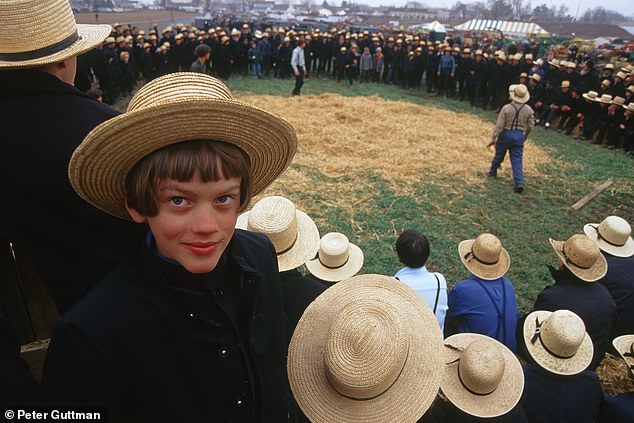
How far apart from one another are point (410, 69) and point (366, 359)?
18.3 metres

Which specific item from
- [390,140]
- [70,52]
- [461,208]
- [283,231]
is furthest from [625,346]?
[390,140]

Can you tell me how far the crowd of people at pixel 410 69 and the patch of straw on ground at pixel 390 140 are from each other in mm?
2779

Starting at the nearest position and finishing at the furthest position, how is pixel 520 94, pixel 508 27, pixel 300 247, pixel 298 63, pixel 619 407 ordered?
pixel 619 407, pixel 300 247, pixel 520 94, pixel 298 63, pixel 508 27

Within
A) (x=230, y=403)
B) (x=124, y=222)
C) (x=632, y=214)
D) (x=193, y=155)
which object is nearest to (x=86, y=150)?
(x=193, y=155)

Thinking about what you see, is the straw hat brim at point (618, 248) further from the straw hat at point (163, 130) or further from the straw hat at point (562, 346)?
the straw hat at point (163, 130)

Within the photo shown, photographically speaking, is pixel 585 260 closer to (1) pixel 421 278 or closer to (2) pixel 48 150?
(1) pixel 421 278

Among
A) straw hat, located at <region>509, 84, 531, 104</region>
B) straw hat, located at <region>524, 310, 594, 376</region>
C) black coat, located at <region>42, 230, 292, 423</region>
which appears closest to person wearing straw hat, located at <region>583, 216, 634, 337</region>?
straw hat, located at <region>524, 310, 594, 376</region>

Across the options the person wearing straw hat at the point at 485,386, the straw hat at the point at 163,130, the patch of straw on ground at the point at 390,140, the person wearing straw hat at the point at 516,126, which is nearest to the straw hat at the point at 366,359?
the person wearing straw hat at the point at 485,386

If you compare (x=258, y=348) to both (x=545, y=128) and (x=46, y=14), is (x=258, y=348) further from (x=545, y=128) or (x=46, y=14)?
(x=545, y=128)

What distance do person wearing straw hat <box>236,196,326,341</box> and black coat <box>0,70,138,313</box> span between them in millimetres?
1207

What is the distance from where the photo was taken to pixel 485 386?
8.36ft

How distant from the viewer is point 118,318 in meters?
1.31

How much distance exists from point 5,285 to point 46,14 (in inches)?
61.3

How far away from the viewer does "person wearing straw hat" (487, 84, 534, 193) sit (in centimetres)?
785
